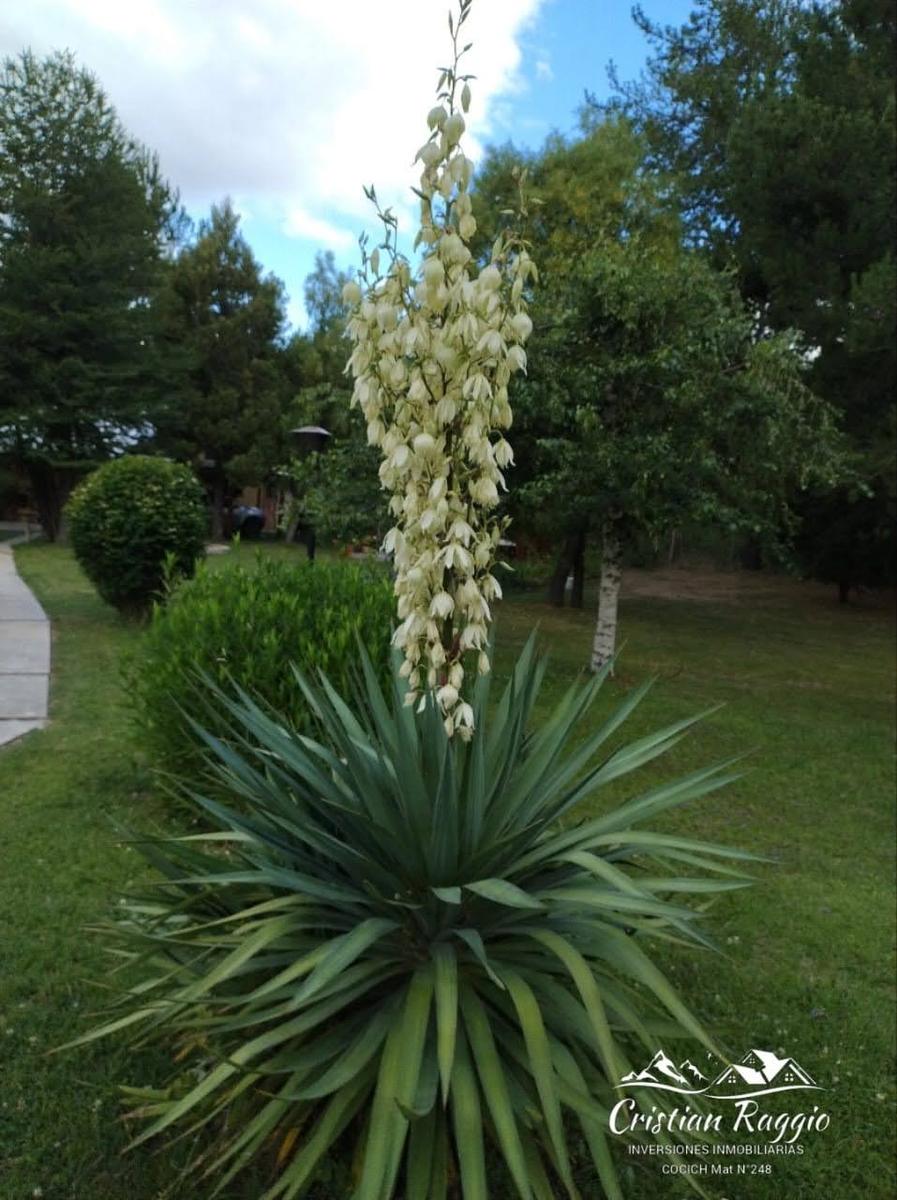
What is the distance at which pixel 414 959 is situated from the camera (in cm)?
244

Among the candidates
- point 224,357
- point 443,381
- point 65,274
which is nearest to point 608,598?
point 443,381

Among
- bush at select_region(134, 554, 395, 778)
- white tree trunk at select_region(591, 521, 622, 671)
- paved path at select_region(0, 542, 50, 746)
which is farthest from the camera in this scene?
white tree trunk at select_region(591, 521, 622, 671)

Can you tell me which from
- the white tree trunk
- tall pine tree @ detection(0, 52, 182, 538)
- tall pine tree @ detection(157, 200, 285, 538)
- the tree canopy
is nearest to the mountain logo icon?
the white tree trunk

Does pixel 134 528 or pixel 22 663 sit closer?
pixel 22 663

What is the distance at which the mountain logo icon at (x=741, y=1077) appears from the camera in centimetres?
251

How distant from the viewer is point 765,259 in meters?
10.6

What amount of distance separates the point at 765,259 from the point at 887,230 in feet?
5.01

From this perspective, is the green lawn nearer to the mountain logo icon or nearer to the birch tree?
the mountain logo icon

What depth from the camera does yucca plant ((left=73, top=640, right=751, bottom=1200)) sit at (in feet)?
6.73

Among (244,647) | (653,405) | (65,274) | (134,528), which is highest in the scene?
(65,274)

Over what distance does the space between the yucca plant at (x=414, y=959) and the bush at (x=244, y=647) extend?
166 centimetres

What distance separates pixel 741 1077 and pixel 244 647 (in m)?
2.97

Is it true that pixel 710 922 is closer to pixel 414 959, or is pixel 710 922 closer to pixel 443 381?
pixel 414 959

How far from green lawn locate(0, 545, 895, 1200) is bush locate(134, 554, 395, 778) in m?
0.44
